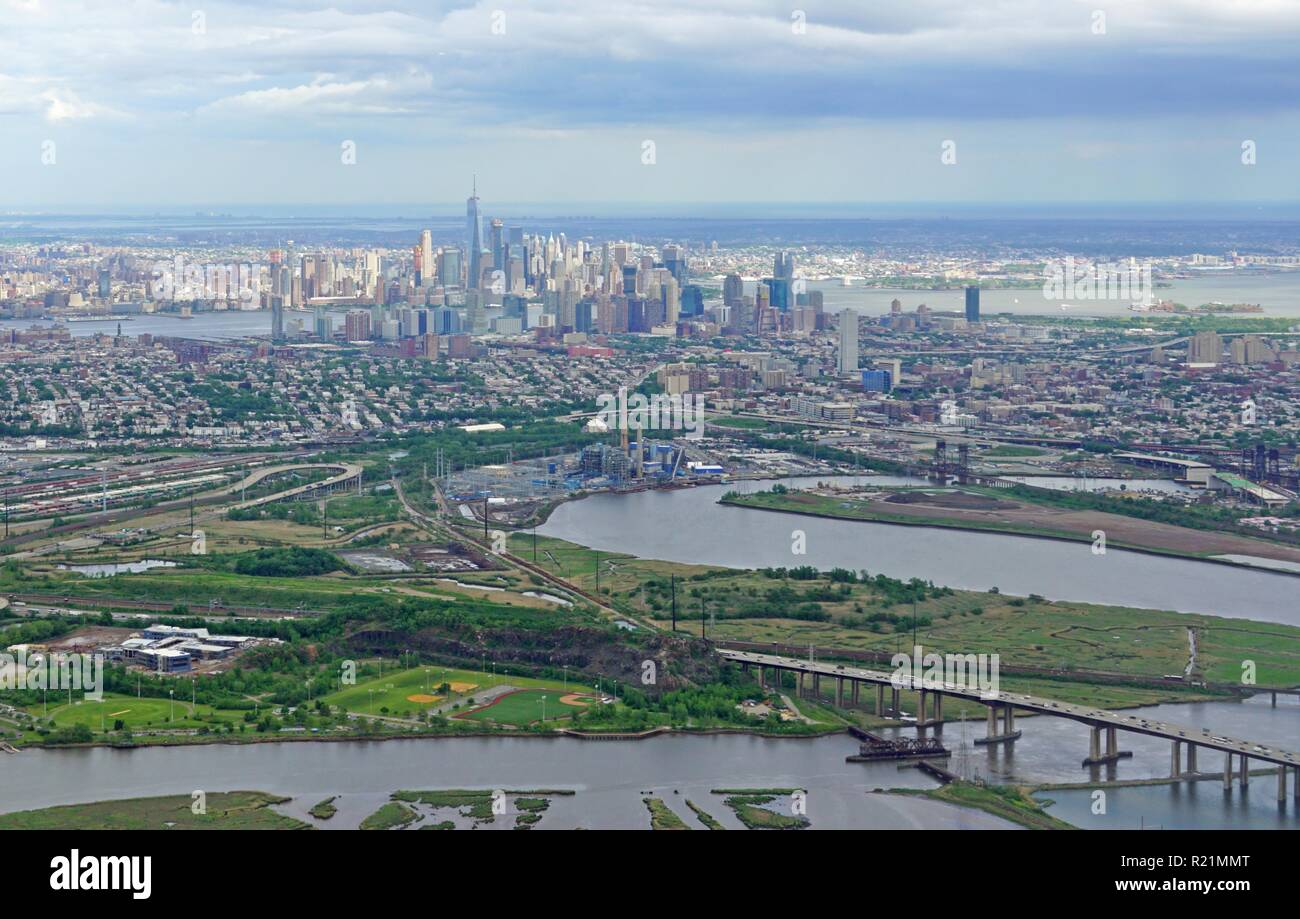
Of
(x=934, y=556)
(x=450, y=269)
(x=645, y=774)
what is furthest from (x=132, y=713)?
(x=450, y=269)

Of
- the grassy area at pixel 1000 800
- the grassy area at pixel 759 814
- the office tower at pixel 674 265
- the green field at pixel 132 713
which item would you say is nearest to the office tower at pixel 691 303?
the office tower at pixel 674 265

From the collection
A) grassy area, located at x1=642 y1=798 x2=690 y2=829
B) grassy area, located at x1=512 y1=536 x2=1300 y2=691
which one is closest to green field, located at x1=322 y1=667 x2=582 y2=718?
grassy area, located at x1=512 y1=536 x2=1300 y2=691

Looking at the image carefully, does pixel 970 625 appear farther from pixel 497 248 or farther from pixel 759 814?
pixel 497 248

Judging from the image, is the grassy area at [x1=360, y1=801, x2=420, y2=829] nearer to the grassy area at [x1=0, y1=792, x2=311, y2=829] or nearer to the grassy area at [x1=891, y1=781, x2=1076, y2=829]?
the grassy area at [x1=0, y1=792, x2=311, y2=829]

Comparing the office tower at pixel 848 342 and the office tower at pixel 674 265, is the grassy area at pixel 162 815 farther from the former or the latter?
the office tower at pixel 674 265

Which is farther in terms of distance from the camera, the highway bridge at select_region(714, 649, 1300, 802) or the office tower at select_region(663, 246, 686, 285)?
the office tower at select_region(663, 246, 686, 285)

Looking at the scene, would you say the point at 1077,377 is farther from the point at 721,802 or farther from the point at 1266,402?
the point at 721,802

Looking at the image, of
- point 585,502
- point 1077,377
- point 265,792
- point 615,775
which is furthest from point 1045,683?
point 1077,377
